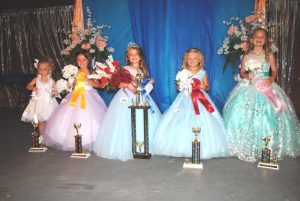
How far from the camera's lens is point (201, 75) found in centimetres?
476

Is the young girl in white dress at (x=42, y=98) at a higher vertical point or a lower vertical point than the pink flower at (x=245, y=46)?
lower

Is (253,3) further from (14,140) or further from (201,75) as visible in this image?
(14,140)

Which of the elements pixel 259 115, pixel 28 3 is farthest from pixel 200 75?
pixel 28 3

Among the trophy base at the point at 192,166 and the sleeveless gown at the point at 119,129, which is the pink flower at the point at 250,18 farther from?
the trophy base at the point at 192,166

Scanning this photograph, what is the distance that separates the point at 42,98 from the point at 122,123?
1688mm

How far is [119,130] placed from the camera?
4617 mm

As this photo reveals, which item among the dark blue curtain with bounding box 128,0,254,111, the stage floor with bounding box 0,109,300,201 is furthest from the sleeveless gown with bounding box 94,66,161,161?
the dark blue curtain with bounding box 128,0,254,111

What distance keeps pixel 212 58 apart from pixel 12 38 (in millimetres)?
6560

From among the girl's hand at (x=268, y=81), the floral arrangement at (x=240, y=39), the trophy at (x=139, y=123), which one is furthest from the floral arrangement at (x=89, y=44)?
the girl's hand at (x=268, y=81)

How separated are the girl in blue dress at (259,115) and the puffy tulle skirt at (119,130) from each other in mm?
1203

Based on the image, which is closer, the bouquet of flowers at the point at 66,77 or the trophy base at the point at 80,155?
the trophy base at the point at 80,155

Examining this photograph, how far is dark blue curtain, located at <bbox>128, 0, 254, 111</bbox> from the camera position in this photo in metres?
5.50

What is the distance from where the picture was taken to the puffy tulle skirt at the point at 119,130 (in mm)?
4566

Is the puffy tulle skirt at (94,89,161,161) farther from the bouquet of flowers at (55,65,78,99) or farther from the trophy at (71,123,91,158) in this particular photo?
the bouquet of flowers at (55,65,78,99)
